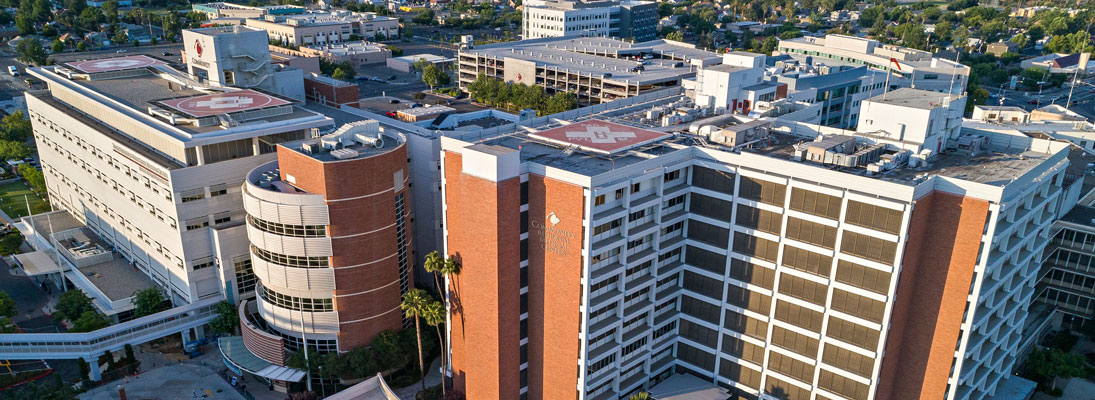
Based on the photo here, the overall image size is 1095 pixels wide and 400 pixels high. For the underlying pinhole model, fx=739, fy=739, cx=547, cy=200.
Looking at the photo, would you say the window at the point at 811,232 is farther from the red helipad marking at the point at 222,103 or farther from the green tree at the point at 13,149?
the green tree at the point at 13,149

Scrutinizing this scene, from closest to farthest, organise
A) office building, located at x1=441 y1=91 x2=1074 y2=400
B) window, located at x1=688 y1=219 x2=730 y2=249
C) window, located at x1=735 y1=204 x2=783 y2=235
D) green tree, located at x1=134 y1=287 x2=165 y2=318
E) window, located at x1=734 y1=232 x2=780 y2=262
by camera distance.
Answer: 1. office building, located at x1=441 y1=91 x2=1074 y2=400
2. window, located at x1=735 y1=204 x2=783 y2=235
3. window, located at x1=734 y1=232 x2=780 y2=262
4. window, located at x1=688 y1=219 x2=730 y2=249
5. green tree, located at x1=134 y1=287 x2=165 y2=318

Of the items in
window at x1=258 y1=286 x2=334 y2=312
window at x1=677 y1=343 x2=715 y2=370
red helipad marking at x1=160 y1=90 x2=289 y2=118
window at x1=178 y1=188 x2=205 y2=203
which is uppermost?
red helipad marking at x1=160 y1=90 x2=289 y2=118

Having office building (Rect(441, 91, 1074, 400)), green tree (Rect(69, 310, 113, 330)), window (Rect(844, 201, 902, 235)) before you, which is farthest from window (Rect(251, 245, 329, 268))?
window (Rect(844, 201, 902, 235))

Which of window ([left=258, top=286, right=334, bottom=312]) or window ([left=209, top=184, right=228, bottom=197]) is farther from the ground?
window ([left=209, top=184, right=228, bottom=197])

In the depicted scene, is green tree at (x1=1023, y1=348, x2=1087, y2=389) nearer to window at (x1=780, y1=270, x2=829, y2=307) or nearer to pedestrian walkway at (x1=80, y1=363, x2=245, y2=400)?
window at (x1=780, y1=270, x2=829, y2=307)

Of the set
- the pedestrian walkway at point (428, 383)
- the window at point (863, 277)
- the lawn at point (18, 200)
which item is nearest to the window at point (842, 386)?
the window at point (863, 277)

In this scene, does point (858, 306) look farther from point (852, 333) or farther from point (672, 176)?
point (672, 176)

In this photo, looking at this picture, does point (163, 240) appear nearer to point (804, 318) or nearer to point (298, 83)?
point (298, 83)

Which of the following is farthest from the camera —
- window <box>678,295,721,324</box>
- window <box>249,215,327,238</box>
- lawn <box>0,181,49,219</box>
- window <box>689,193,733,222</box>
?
lawn <box>0,181,49,219</box>
